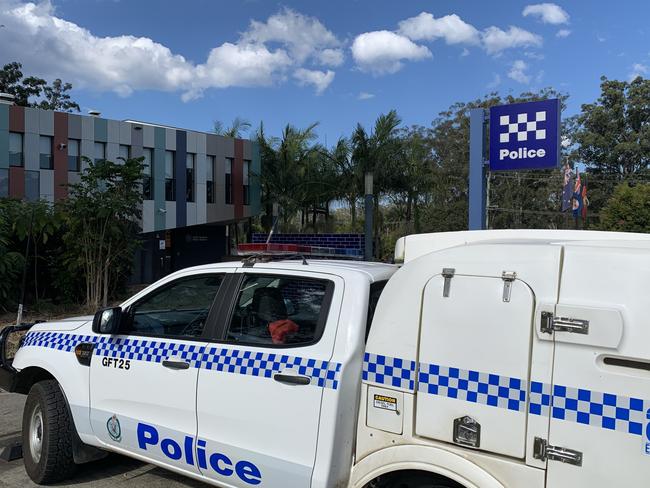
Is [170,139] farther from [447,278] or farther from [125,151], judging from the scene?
[447,278]

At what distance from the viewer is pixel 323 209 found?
3127cm

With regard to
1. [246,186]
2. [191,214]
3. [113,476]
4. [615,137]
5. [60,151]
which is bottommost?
[113,476]

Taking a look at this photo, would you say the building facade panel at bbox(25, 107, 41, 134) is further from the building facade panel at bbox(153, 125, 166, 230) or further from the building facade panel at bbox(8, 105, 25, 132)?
the building facade panel at bbox(153, 125, 166, 230)

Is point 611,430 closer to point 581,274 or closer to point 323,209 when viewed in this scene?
point 581,274

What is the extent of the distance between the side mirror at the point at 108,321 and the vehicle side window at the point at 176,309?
83mm

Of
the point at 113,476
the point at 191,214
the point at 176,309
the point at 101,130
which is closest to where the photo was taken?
the point at 176,309

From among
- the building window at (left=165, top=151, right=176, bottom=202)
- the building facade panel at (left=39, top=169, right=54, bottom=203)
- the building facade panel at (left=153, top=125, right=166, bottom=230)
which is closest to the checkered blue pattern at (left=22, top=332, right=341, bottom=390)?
the building facade panel at (left=39, top=169, right=54, bottom=203)

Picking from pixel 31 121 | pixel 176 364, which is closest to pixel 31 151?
pixel 31 121

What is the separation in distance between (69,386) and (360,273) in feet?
7.76

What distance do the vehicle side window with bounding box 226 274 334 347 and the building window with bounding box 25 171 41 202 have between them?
23.2m

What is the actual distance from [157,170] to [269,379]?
2511 centimetres

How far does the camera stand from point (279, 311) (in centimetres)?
339

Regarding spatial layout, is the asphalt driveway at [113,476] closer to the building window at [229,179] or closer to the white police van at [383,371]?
the white police van at [383,371]

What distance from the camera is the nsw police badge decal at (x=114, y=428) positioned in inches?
146
